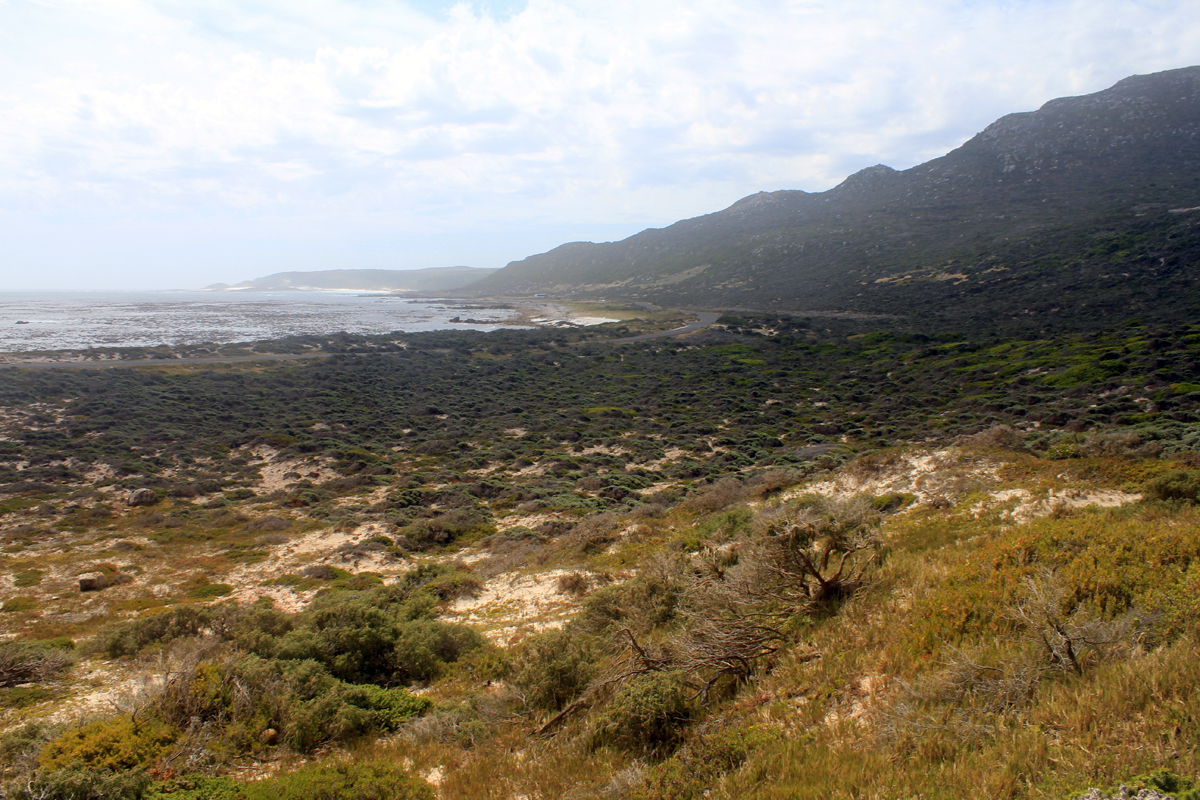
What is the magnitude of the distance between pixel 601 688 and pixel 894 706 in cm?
266

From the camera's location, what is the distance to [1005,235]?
7556 centimetres

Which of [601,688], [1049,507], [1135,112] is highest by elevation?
[1135,112]

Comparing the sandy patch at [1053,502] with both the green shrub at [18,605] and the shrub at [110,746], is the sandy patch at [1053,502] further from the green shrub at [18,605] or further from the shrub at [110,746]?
the green shrub at [18,605]

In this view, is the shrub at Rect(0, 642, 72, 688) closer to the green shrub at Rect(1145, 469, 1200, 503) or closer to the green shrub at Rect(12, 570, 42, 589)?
the green shrub at Rect(12, 570, 42, 589)

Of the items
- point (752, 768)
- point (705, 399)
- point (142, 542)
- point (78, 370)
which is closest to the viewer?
point (752, 768)

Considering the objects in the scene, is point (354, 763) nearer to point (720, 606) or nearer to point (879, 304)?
point (720, 606)

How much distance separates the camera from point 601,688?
5148 mm

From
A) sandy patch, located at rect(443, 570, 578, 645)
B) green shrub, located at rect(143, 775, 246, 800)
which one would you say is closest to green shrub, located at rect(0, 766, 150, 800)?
green shrub, located at rect(143, 775, 246, 800)

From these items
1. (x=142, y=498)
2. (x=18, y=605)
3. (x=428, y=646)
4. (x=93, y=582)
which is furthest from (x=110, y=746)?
(x=142, y=498)

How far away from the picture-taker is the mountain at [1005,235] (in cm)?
5312

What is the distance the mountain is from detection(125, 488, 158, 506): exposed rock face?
2396 inches

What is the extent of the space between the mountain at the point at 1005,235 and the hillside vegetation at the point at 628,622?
4060cm

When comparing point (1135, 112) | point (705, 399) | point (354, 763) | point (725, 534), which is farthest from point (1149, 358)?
point (1135, 112)

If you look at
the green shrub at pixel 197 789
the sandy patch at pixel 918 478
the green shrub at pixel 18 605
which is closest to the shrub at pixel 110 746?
the green shrub at pixel 197 789
